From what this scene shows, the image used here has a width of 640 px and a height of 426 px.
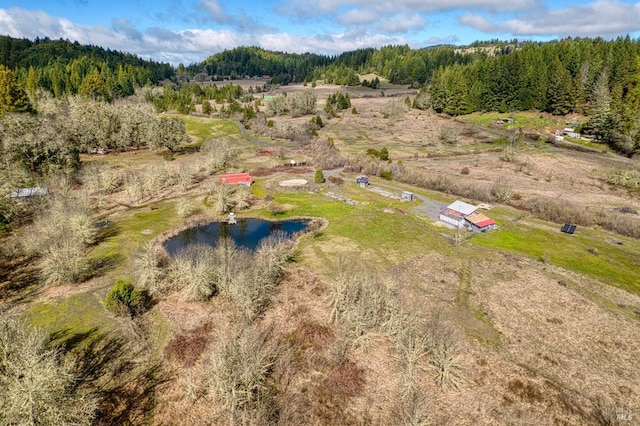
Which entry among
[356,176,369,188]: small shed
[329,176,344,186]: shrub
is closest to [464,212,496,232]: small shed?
[356,176,369,188]: small shed

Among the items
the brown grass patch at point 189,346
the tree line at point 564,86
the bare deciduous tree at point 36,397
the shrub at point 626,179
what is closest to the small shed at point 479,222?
the brown grass patch at point 189,346

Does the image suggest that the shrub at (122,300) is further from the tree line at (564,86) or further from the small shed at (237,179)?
the tree line at (564,86)

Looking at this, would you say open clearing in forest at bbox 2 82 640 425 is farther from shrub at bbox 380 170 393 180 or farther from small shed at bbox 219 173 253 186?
shrub at bbox 380 170 393 180

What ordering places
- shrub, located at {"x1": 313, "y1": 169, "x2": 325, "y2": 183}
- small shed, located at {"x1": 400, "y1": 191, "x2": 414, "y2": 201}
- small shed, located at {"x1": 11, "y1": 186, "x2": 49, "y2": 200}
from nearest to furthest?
small shed, located at {"x1": 11, "y1": 186, "x2": 49, "y2": 200}
small shed, located at {"x1": 400, "y1": 191, "x2": 414, "y2": 201}
shrub, located at {"x1": 313, "y1": 169, "x2": 325, "y2": 183}

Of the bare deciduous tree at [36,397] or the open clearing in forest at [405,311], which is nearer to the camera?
the bare deciduous tree at [36,397]

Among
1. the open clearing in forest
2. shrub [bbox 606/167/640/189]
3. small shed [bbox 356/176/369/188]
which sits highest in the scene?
shrub [bbox 606/167/640/189]

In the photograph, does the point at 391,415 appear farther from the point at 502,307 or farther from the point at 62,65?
the point at 62,65
